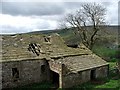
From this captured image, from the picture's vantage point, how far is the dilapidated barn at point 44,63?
25203 mm

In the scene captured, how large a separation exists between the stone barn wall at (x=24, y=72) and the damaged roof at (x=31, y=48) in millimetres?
594

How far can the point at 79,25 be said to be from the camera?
151ft

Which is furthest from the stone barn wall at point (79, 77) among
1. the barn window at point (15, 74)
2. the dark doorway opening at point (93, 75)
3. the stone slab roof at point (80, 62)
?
the barn window at point (15, 74)

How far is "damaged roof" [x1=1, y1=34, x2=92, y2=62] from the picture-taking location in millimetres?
26281

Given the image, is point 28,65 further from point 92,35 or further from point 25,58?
point 92,35

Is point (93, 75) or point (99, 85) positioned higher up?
point (93, 75)

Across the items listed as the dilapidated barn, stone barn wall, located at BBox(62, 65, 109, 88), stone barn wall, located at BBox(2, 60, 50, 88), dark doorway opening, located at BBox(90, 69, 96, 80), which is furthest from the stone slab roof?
stone barn wall, located at BBox(2, 60, 50, 88)

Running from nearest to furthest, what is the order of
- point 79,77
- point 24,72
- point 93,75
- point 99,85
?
point 24,72
point 79,77
point 99,85
point 93,75

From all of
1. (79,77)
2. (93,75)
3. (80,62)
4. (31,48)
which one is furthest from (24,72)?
(93,75)

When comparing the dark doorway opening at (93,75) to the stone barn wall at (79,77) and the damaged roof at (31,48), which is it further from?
the damaged roof at (31,48)

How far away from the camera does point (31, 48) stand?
28625 millimetres

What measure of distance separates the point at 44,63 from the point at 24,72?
2896 mm

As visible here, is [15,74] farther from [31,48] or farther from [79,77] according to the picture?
[79,77]

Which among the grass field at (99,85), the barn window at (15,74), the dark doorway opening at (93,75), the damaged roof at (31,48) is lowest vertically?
the grass field at (99,85)
